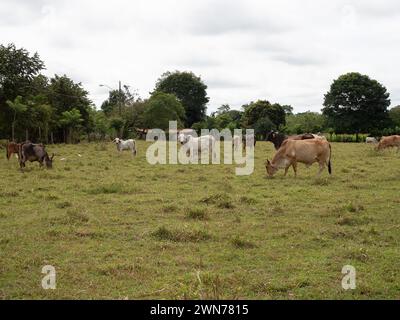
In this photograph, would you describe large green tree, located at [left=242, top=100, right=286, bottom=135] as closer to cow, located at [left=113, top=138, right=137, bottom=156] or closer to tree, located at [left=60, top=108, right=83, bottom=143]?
tree, located at [left=60, top=108, right=83, bottom=143]

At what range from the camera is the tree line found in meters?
37.3

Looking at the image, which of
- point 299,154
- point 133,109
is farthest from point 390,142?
point 133,109

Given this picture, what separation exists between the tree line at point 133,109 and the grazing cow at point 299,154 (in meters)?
22.9

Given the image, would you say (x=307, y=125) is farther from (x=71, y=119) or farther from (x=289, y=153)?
(x=289, y=153)

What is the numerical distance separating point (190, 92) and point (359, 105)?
28272 millimetres

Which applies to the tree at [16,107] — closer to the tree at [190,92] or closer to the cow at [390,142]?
the cow at [390,142]

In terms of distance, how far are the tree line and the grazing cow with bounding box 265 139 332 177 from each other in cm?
2289

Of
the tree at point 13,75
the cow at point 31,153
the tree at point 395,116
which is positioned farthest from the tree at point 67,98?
the tree at point 395,116

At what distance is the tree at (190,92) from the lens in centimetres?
8194

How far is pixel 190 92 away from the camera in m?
82.3

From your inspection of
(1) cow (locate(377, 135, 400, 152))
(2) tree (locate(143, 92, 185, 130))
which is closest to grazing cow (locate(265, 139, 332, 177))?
(1) cow (locate(377, 135, 400, 152))

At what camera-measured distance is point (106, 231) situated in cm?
909
